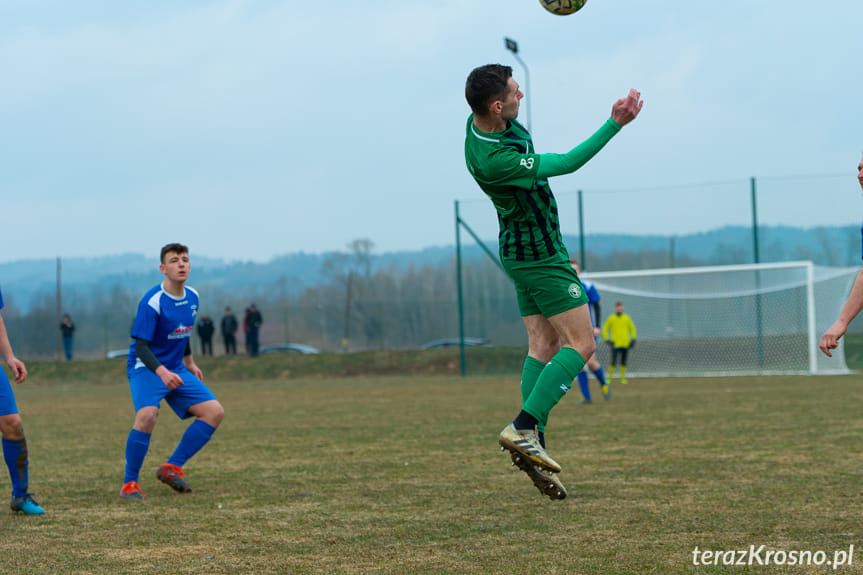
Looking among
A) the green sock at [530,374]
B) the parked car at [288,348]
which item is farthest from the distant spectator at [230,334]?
the green sock at [530,374]

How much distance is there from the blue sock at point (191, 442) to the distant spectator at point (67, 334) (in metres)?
30.0

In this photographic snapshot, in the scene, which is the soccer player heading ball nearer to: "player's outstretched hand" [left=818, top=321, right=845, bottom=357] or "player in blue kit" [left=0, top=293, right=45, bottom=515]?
"player's outstretched hand" [left=818, top=321, right=845, bottom=357]

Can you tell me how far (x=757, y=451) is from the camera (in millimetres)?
9000

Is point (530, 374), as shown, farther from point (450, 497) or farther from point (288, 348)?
point (288, 348)

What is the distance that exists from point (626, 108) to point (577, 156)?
13.5 inches

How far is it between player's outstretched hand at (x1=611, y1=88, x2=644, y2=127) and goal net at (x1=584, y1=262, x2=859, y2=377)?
65.3ft

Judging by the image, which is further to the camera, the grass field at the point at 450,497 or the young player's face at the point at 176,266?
the young player's face at the point at 176,266

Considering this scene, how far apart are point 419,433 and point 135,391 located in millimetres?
4432

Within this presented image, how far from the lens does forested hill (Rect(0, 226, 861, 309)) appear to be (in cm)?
2633

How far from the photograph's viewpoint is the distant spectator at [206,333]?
34031mm

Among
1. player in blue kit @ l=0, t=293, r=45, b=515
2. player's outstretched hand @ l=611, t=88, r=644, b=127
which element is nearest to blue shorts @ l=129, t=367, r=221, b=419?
player in blue kit @ l=0, t=293, r=45, b=515

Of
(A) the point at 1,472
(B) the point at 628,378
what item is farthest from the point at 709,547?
(B) the point at 628,378

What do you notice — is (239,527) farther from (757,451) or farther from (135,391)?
(757,451)

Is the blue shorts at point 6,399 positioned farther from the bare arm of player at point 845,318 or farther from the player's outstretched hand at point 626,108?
the bare arm of player at point 845,318
